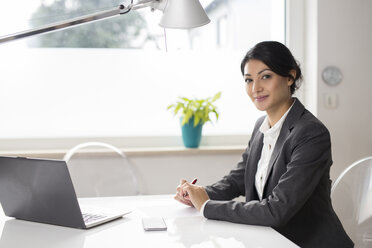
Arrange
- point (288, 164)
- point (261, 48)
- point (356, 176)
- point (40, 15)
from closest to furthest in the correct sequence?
1. point (288, 164)
2. point (261, 48)
3. point (356, 176)
4. point (40, 15)

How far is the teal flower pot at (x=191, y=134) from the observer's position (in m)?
3.20

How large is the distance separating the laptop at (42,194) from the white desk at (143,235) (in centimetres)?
3

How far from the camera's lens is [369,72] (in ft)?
10.7

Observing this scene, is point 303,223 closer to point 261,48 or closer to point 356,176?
point 356,176

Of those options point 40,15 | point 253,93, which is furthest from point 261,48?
point 40,15

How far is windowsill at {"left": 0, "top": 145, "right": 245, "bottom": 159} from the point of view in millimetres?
3068

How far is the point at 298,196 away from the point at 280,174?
0.17 metres

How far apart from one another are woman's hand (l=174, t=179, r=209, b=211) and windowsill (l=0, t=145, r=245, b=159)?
1.08 m

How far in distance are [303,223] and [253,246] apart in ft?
1.64

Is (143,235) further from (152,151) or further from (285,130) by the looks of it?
(152,151)

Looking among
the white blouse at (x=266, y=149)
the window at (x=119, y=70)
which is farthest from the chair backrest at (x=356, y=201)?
the window at (x=119, y=70)

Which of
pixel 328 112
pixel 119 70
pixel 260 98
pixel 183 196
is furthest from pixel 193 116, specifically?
pixel 183 196

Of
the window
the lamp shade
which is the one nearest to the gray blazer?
the lamp shade

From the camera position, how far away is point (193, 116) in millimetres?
3189
